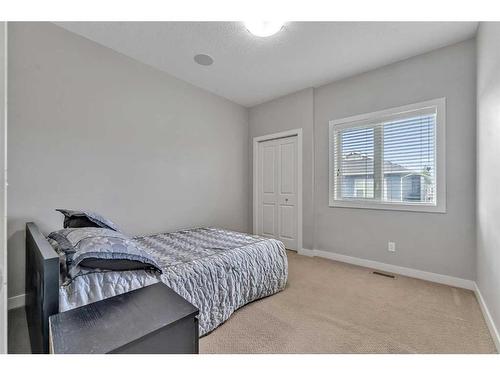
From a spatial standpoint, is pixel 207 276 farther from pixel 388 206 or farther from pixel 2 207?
pixel 388 206

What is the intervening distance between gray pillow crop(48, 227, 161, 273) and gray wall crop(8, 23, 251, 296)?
1.07 m

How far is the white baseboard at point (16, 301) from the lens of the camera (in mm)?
2067

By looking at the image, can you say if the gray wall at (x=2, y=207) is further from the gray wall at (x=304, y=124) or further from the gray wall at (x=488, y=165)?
the gray wall at (x=304, y=124)

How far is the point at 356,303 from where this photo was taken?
2.17 metres

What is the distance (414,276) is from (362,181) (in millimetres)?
1291

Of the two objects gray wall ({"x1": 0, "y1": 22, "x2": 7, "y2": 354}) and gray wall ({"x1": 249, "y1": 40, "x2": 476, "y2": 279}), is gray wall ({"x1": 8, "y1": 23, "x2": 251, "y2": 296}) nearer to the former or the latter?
gray wall ({"x1": 249, "y1": 40, "x2": 476, "y2": 279})

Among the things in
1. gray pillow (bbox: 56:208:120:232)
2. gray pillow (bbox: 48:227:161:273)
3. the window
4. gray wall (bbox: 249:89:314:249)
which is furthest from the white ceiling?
gray pillow (bbox: 48:227:161:273)

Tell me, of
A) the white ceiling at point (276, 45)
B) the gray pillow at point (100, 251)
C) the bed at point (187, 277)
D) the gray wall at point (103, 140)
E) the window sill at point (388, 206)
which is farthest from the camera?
the window sill at point (388, 206)

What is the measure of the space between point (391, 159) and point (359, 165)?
1.33 ft

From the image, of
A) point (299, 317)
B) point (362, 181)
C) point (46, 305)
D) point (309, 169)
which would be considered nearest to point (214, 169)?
point (309, 169)

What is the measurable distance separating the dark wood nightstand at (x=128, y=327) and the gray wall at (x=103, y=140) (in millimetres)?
1742

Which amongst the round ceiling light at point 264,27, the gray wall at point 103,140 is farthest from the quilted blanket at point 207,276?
the round ceiling light at point 264,27

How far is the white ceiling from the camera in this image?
2.32 meters

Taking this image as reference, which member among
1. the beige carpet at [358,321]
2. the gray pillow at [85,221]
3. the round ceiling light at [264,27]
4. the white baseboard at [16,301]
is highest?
the round ceiling light at [264,27]
